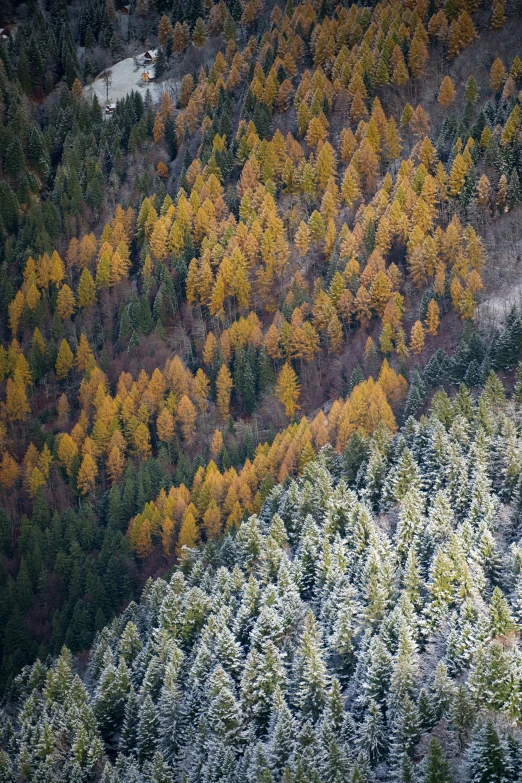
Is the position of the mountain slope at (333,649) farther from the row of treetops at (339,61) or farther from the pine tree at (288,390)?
the row of treetops at (339,61)

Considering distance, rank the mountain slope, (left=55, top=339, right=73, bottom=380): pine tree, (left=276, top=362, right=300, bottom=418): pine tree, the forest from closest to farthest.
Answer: the mountain slope, the forest, (left=276, top=362, right=300, bottom=418): pine tree, (left=55, top=339, right=73, bottom=380): pine tree

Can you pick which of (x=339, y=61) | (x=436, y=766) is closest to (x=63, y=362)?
(x=339, y=61)

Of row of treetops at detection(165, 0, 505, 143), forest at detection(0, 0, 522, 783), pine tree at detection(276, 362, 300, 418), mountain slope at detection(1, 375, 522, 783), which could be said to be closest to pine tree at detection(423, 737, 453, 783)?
mountain slope at detection(1, 375, 522, 783)

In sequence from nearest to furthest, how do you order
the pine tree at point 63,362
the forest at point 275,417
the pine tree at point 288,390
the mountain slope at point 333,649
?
the mountain slope at point 333,649
the forest at point 275,417
the pine tree at point 288,390
the pine tree at point 63,362

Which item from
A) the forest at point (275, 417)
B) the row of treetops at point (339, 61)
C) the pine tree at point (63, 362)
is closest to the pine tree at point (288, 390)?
the forest at point (275, 417)

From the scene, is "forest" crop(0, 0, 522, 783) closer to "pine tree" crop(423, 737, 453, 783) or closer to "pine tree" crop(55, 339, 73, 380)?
"pine tree" crop(423, 737, 453, 783)

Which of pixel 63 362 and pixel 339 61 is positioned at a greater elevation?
pixel 339 61

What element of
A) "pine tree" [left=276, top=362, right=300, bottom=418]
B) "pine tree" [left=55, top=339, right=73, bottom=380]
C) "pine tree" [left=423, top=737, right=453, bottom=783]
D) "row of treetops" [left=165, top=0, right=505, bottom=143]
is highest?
"row of treetops" [left=165, top=0, right=505, bottom=143]

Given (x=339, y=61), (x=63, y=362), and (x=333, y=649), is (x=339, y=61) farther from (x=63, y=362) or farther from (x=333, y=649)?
(x=333, y=649)

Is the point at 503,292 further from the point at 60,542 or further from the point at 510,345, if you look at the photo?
the point at 60,542
